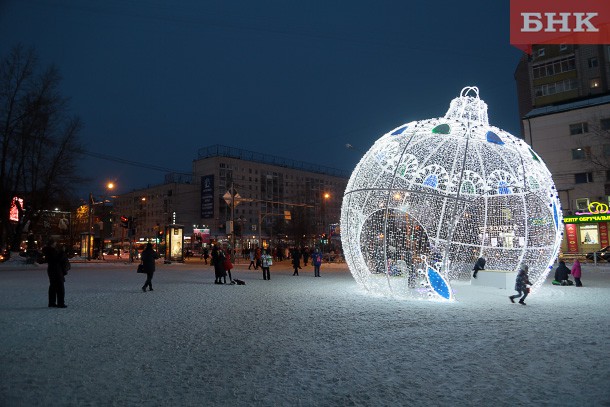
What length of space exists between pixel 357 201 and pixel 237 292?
5.08 meters

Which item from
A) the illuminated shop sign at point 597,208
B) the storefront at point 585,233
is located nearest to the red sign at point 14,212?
the storefront at point 585,233

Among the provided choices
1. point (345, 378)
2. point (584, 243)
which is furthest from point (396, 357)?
point (584, 243)

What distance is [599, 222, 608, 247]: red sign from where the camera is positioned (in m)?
34.8

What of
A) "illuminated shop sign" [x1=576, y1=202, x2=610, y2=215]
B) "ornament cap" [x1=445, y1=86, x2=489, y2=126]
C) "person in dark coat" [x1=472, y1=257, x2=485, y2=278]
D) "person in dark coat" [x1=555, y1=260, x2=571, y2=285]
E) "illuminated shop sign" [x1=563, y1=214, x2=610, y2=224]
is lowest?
"person in dark coat" [x1=555, y1=260, x2=571, y2=285]

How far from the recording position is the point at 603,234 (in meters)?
35.0

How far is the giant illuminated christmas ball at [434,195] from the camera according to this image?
12.4m

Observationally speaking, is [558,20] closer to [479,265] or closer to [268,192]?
[479,265]

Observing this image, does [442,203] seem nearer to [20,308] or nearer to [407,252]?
[407,252]

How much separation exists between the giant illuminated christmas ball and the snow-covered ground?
5.52ft

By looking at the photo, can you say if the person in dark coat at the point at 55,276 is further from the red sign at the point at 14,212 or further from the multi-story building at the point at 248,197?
the multi-story building at the point at 248,197

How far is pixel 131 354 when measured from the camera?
6406 mm

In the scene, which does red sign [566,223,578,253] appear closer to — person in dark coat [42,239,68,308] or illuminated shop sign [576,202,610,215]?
illuminated shop sign [576,202,610,215]

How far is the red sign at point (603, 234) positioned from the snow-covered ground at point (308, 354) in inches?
1113

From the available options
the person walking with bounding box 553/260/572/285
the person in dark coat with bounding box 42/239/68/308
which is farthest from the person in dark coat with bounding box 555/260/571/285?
the person in dark coat with bounding box 42/239/68/308
